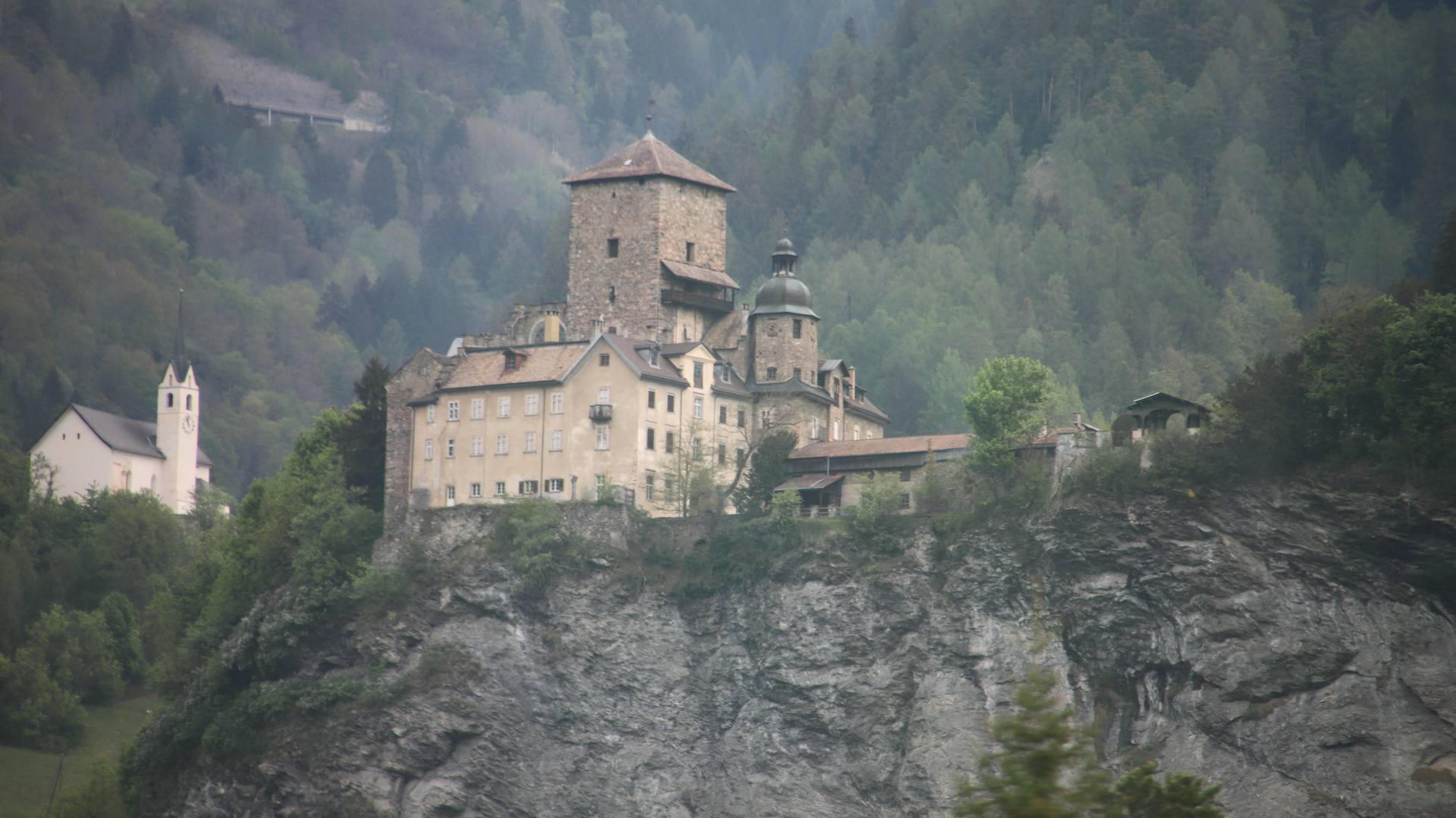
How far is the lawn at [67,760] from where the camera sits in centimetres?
8706

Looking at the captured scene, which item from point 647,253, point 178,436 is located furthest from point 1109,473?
point 178,436

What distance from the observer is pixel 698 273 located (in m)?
84.3

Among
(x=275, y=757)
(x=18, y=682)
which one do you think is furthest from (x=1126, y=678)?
(x=18, y=682)

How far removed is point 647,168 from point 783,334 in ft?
36.6

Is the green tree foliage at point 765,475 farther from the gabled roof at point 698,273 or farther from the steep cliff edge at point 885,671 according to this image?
the gabled roof at point 698,273

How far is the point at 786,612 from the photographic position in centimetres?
7288

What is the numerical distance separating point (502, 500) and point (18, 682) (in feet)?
110

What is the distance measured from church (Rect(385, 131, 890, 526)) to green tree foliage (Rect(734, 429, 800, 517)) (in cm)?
168

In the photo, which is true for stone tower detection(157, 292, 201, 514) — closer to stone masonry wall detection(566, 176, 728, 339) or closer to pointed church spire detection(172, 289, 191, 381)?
pointed church spire detection(172, 289, 191, 381)

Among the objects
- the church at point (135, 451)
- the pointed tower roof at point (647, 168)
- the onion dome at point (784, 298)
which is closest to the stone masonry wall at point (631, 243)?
the pointed tower roof at point (647, 168)

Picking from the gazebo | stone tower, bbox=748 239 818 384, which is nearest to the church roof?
stone tower, bbox=748 239 818 384

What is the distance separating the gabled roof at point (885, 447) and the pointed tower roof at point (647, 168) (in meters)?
14.6

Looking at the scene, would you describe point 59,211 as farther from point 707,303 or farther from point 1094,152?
point 707,303

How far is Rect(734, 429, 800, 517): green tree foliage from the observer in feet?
250
